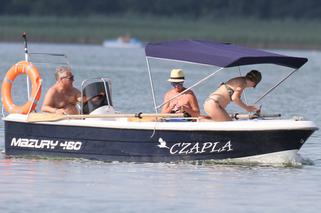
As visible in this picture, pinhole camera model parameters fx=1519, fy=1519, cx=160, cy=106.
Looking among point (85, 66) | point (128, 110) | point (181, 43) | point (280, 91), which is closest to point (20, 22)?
point (85, 66)

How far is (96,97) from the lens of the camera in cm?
2177

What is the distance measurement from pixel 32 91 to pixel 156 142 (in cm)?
251

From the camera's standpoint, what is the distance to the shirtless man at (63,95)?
21641 mm

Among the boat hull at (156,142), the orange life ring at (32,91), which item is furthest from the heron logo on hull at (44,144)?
the orange life ring at (32,91)

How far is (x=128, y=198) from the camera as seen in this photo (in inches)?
706

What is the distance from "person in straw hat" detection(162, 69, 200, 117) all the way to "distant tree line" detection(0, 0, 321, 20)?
283 ft

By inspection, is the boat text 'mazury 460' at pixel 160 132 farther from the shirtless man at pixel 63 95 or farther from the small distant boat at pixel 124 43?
the small distant boat at pixel 124 43

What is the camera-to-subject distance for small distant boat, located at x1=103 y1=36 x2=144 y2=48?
A: 303ft

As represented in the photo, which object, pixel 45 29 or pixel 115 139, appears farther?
pixel 45 29

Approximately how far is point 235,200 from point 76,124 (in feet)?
12.2

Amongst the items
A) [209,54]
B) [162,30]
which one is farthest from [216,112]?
[162,30]

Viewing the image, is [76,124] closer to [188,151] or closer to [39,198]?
[188,151]

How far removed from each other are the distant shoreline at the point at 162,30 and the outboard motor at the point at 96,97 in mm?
63770

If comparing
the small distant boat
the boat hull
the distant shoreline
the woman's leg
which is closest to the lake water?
the boat hull
